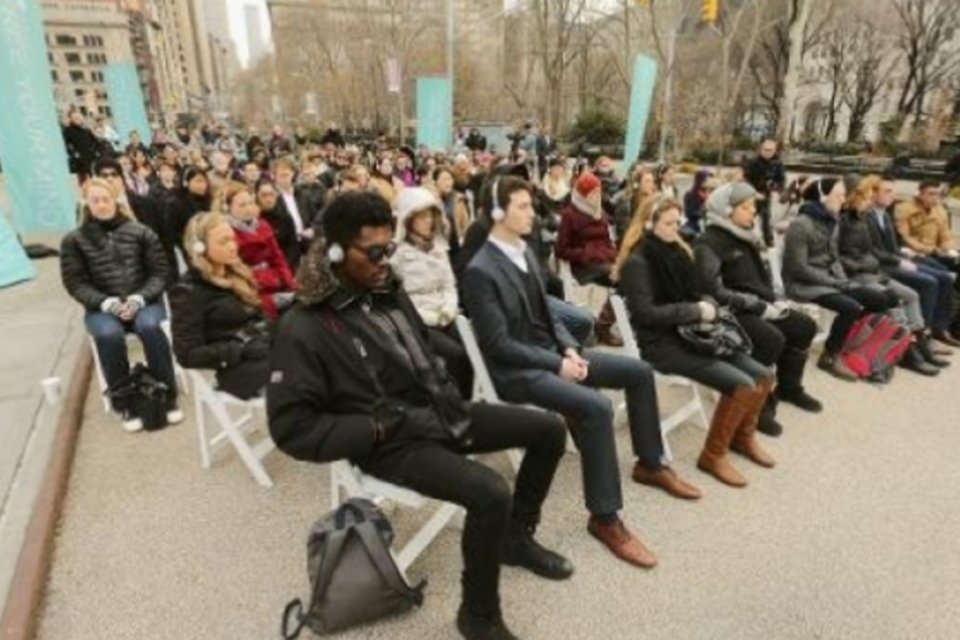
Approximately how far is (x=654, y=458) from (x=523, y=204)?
61.0 inches

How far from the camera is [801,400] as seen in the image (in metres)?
4.52

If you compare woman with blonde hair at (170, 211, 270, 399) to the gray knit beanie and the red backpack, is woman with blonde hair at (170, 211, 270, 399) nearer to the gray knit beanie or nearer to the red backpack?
the gray knit beanie

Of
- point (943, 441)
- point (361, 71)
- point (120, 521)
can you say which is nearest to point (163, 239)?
point (120, 521)

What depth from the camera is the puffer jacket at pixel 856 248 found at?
17.6 feet

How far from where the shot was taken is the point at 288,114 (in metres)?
63.1

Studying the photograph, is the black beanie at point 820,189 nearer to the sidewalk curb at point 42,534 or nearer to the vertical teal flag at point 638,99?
the sidewalk curb at point 42,534

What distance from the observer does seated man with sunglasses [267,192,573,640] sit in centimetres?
229

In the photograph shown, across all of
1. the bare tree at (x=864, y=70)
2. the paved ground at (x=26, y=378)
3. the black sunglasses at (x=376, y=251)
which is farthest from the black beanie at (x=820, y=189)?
the bare tree at (x=864, y=70)

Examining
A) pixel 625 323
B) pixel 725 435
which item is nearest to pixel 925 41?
pixel 625 323

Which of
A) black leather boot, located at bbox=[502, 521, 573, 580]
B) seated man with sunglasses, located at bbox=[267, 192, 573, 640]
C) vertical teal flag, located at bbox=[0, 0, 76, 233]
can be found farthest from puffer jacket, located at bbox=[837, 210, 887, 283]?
vertical teal flag, located at bbox=[0, 0, 76, 233]

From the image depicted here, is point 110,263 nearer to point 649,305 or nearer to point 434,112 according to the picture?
point 649,305

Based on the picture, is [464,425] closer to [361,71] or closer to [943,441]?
[943,441]

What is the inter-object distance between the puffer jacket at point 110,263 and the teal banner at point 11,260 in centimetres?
413

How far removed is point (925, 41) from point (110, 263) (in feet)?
111
